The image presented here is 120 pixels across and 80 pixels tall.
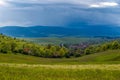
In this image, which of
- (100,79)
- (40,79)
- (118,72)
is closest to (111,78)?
(100,79)

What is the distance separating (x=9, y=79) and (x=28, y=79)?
1.49 metres

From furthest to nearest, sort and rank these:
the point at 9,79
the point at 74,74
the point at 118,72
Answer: the point at 118,72 → the point at 74,74 → the point at 9,79

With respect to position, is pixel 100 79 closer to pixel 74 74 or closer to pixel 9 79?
pixel 74 74

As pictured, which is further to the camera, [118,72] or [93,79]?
[118,72]

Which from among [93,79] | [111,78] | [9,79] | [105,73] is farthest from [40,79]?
[105,73]

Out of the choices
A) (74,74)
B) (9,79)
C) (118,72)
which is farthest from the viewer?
(118,72)

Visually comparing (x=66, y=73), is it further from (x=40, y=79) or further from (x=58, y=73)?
(x=40, y=79)

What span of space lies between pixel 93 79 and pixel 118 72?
5999 millimetres

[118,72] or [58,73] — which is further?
[118,72]

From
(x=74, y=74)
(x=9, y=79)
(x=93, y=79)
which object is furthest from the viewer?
(x=74, y=74)

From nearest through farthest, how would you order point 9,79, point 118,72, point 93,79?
1. point 9,79
2. point 93,79
3. point 118,72

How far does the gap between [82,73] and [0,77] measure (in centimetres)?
962

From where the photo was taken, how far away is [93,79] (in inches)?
1078

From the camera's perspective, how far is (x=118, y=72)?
3262cm
